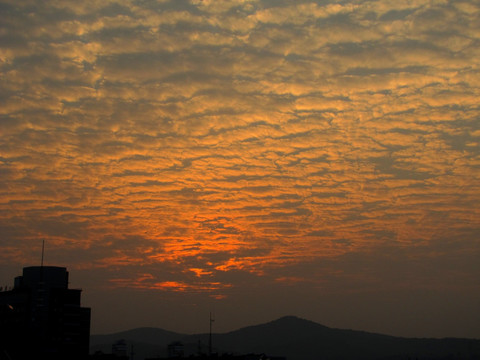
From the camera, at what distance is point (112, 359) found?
19388 cm

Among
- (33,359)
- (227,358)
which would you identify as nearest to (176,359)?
(227,358)

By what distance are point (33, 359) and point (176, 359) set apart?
168 ft

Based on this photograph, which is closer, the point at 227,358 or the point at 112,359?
the point at 227,358

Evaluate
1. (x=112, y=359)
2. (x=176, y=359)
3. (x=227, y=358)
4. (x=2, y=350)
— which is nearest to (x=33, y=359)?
(x=2, y=350)

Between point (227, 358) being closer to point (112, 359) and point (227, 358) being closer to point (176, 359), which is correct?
point (176, 359)

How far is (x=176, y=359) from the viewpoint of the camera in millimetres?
184750

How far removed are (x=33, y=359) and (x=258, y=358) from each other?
75.9 metres

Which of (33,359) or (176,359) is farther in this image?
(33,359)

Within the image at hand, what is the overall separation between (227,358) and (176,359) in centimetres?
1690

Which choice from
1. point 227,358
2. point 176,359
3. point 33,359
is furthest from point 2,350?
point 227,358

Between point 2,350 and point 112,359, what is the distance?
33821 mm

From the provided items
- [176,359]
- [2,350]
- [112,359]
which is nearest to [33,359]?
[2,350]

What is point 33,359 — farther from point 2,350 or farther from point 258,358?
point 258,358

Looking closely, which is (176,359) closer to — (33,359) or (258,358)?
(258,358)
